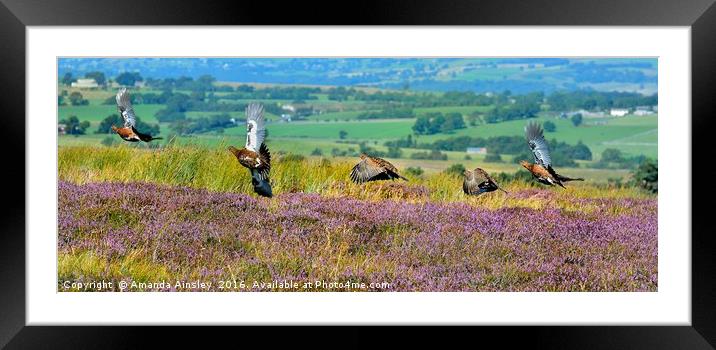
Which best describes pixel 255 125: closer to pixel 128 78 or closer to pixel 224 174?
pixel 224 174

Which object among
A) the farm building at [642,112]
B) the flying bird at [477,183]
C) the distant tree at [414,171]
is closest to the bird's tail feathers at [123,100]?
the distant tree at [414,171]

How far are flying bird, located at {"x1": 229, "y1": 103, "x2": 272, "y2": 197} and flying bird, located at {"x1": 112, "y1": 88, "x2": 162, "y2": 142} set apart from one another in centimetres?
80

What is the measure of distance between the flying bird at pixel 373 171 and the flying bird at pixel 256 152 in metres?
0.77

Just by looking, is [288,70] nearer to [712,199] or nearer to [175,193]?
[175,193]

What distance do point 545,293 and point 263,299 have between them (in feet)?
7.14

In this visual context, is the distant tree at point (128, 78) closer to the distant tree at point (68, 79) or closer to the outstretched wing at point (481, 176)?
the distant tree at point (68, 79)

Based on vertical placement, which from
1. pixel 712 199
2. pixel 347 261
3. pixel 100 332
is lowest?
pixel 100 332

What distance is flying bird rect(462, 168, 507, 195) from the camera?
26.5ft

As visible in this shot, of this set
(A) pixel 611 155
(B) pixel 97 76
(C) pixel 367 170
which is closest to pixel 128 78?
(B) pixel 97 76

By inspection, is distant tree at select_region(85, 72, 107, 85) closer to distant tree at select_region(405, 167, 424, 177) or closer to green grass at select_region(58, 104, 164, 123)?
green grass at select_region(58, 104, 164, 123)

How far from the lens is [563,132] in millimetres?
8531

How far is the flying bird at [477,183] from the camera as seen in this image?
26.5ft
